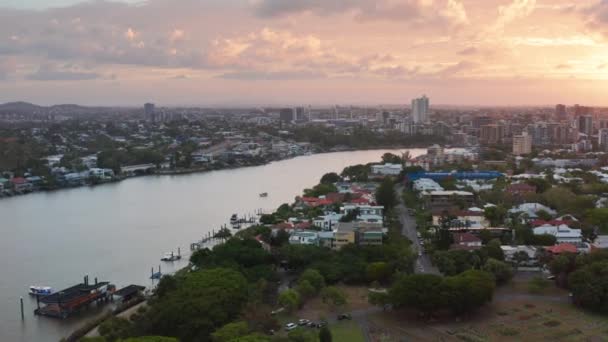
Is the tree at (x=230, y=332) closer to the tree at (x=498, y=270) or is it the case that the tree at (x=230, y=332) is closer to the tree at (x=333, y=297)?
the tree at (x=333, y=297)

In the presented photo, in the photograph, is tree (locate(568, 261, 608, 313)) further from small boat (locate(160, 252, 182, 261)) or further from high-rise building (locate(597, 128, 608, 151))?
high-rise building (locate(597, 128, 608, 151))

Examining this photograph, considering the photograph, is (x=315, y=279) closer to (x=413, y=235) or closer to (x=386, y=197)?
(x=413, y=235)

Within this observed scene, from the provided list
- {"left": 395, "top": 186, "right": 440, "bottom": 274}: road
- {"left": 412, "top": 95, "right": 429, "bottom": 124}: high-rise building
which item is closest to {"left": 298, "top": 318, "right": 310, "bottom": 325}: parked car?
{"left": 395, "top": 186, "right": 440, "bottom": 274}: road

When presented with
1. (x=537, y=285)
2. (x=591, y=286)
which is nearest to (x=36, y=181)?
(x=537, y=285)

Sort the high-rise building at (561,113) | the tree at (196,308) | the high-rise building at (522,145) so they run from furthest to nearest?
the high-rise building at (561,113) → the high-rise building at (522,145) → the tree at (196,308)

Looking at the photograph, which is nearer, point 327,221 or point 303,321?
point 303,321

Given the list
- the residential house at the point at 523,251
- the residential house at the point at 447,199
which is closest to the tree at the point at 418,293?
the residential house at the point at 523,251
